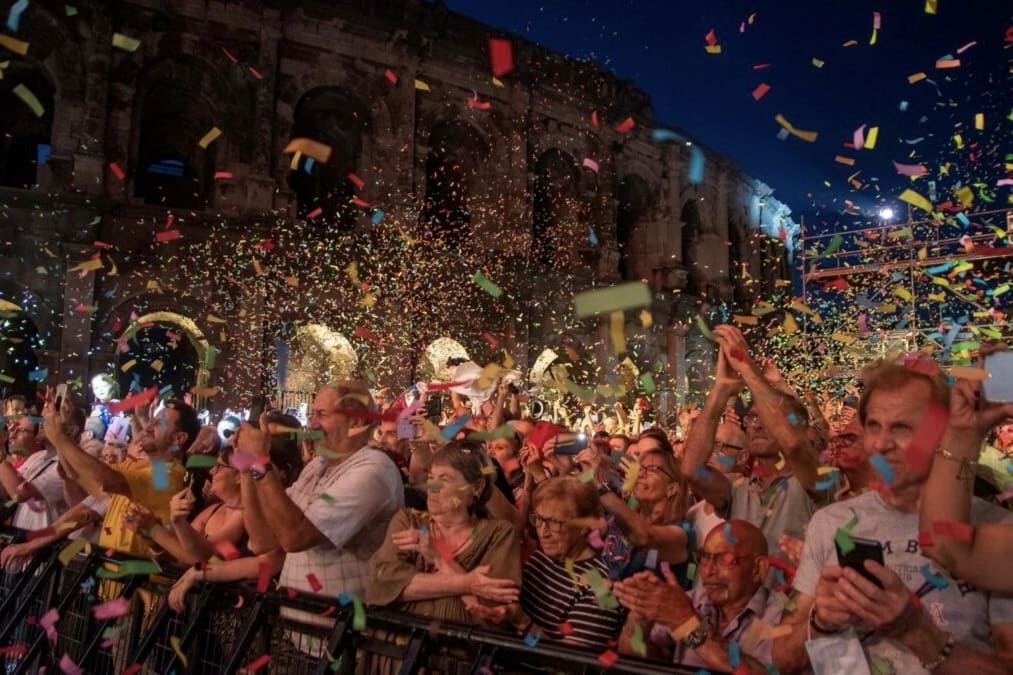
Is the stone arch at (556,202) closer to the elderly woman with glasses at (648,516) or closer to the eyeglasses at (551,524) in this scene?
the elderly woman with glasses at (648,516)

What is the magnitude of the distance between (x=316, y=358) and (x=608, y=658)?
61.7ft

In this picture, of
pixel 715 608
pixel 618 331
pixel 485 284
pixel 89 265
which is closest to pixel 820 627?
pixel 715 608

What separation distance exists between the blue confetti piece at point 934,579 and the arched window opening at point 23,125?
2092 cm

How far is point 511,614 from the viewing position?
328cm

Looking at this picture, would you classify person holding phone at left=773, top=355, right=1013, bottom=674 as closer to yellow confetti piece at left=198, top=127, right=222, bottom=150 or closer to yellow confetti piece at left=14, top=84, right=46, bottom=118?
yellow confetti piece at left=14, top=84, right=46, bottom=118

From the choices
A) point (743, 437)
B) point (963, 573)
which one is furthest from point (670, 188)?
point (963, 573)

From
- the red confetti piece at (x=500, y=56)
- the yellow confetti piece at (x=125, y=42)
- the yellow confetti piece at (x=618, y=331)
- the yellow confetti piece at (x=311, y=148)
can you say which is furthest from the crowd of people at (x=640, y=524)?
the yellow confetti piece at (x=618, y=331)

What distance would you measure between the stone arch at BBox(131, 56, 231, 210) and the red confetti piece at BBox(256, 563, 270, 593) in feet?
56.9

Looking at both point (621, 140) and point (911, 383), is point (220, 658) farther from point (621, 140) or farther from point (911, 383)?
point (621, 140)

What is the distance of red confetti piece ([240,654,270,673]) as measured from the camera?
3512 millimetres

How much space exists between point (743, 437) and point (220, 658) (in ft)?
13.0

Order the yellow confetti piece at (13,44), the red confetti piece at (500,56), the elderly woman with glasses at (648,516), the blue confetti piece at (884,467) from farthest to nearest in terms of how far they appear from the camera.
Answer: the red confetti piece at (500,56) → the yellow confetti piece at (13,44) → the elderly woman with glasses at (648,516) → the blue confetti piece at (884,467)

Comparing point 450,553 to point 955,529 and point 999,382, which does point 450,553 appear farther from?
point 999,382

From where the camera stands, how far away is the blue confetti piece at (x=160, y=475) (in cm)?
507
